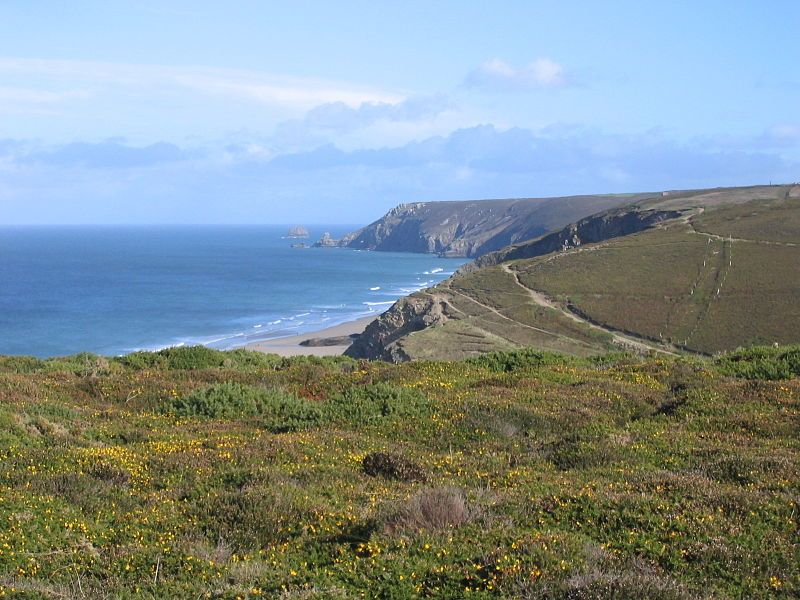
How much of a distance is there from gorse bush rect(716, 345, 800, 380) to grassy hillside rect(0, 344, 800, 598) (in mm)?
166

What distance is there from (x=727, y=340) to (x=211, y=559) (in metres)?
73.1

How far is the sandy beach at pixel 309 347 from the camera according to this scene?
7469 centimetres

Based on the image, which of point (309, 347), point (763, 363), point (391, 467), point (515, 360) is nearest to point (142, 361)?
point (515, 360)

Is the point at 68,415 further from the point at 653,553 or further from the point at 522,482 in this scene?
the point at 653,553

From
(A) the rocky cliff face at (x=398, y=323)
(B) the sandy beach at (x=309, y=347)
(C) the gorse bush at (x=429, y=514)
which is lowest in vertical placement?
(B) the sandy beach at (x=309, y=347)

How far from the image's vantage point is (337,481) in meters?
9.51

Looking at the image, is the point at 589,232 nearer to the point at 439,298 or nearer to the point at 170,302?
the point at 439,298

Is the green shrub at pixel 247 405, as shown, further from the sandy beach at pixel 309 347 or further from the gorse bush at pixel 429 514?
the sandy beach at pixel 309 347

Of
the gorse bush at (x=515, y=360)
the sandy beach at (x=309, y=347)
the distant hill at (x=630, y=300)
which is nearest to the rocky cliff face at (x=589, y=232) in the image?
the distant hill at (x=630, y=300)

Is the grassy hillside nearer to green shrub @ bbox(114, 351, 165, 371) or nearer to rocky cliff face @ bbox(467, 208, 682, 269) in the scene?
green shrub @ bbox(114, 351, 165, 371)

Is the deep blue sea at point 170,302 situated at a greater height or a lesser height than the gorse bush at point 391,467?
lesser

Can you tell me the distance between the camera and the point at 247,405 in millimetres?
14797

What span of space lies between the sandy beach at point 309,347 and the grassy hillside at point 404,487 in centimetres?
5344

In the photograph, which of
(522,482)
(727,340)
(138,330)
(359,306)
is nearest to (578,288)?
(727,340)
